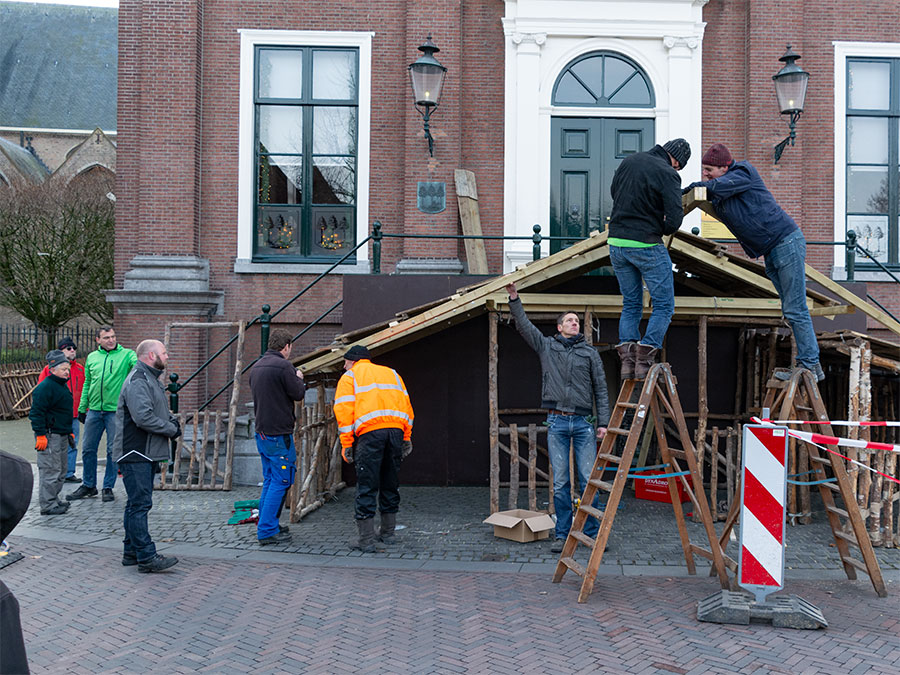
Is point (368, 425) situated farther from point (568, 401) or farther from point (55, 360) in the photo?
point (55, 360)

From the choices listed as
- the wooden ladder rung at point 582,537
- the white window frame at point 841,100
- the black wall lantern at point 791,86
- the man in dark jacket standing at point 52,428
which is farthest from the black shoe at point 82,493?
the white window frame at point 841,100

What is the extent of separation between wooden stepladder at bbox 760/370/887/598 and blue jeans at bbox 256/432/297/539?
3939 mm

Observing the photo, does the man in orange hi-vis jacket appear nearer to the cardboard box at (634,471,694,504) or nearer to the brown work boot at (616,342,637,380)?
the brown work boot at (616,342,637,380)

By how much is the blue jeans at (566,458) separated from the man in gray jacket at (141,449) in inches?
132

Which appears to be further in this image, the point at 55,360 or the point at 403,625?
the point at 55,360

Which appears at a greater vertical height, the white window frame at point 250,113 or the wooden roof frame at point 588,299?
the white window frame at point 250,113

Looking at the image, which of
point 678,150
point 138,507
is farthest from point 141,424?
point 678,150

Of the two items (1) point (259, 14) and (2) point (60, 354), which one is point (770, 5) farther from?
(2) point (60, 354)

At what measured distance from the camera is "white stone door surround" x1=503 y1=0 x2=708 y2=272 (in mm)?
11742

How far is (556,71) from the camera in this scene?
1186cm

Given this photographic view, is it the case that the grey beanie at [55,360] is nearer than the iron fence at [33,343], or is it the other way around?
the grey beanie at [55,360]

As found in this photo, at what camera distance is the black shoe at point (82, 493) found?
9.22 m

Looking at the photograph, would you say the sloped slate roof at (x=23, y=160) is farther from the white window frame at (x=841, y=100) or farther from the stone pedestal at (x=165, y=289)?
the white window frame at (x=841, y=100)

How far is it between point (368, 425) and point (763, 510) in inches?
134
